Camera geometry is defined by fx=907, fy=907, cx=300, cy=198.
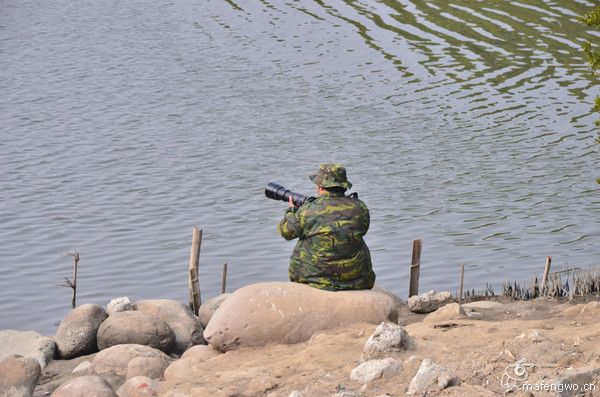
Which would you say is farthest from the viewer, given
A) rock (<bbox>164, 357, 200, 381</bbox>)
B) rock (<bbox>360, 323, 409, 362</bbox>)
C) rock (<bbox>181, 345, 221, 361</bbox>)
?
rock (<bbox>181, 345, 221, 361</bbox>)

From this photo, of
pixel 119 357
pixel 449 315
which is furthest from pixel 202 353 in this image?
pixel 449 315

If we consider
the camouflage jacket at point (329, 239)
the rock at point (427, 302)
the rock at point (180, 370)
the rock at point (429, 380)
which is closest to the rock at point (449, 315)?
the camouflage jacket at point (329, 239)

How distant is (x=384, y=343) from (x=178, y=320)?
4467 mm

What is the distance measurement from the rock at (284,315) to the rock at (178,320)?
77.4 inches

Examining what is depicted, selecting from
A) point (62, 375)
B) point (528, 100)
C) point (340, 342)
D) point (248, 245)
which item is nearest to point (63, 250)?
point (248, 245)

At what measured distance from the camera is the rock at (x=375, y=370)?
7156 mm

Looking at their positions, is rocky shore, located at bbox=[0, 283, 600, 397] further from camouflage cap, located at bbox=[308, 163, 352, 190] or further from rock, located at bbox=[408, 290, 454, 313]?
camouflage cap, located at bbox=[308, 163, 352, 190]

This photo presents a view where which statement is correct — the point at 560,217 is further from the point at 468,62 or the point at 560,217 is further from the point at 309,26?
the point at 309,26

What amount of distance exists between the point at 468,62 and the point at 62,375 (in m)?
19.6

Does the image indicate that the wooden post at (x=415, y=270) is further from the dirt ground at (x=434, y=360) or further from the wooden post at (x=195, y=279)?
the wooden post at (x=195, y=279)

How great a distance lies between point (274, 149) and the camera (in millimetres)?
20594

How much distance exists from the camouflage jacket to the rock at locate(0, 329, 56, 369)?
344 cm

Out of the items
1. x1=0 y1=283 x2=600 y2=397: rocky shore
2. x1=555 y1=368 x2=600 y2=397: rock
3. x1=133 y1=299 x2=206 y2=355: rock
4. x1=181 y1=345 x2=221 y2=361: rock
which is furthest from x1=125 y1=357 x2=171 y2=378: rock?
x1=555 y1=368 x2=600 y2=397: rock

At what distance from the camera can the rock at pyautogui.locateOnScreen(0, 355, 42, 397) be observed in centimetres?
912
